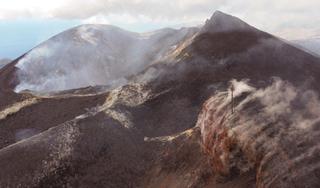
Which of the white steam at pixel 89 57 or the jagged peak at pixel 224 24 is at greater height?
the jagged peak at pixel 224 24

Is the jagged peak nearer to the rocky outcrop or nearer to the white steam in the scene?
the white steam

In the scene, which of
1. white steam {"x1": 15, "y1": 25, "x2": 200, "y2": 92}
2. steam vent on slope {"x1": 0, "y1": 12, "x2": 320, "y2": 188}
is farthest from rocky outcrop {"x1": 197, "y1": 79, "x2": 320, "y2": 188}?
white steam {"x1": 15, "y1": 25, "x2": 200, "y2": 92}

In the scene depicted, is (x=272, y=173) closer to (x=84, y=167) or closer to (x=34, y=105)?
(x=84, y=167)

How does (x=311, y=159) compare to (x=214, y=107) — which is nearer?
(x=311, y=159)

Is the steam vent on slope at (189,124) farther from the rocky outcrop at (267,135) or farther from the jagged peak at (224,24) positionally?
the jagged peak at (224,24)

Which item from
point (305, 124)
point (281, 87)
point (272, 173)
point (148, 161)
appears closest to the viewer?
point (272, 173)

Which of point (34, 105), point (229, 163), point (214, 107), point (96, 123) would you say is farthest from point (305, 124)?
A: point (34, 105)

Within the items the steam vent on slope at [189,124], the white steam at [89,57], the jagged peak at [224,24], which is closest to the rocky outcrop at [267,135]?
the steam vent on slope at [189,124]
